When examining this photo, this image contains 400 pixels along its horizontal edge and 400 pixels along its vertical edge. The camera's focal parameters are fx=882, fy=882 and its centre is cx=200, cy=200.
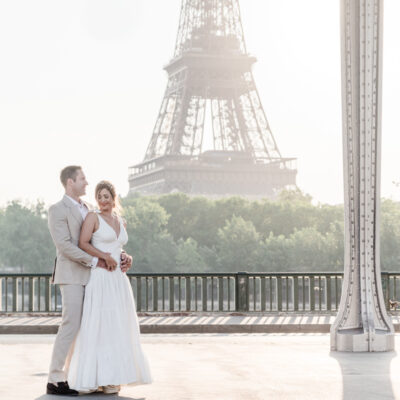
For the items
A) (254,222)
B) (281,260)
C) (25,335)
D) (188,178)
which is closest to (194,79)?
(188,178)

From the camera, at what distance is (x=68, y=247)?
6945 millimetres

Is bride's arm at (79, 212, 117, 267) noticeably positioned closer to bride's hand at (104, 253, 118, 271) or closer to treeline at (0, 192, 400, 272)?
bride's hand at (104, 253, 118, 271)

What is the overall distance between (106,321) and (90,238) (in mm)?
678

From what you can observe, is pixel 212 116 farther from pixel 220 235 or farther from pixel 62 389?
pixel 62 389

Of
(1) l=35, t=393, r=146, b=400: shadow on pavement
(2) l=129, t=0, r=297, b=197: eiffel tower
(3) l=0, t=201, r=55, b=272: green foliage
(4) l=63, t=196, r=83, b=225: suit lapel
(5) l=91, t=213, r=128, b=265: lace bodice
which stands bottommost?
(1) l=35, t=393, r=146, b=400: shadow on pavement

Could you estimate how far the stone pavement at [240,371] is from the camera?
7.09 metres

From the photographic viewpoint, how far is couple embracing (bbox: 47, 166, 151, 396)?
269 inches

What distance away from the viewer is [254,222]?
70.6 meters

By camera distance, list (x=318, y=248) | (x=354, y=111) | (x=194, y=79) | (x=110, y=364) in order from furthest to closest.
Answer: (x=194, y=79)
(x=318, y=248)
(x=354, y=111)
(x=110, y=364)

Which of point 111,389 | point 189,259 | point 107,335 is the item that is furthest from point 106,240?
point 189,259

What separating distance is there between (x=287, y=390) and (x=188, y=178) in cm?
7423

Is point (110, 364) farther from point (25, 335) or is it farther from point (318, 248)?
point (318, 248)

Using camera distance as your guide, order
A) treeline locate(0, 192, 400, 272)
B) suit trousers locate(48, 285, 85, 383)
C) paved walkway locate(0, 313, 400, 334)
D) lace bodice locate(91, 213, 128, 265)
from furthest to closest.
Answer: treeline locate(0, 192, 400, 272), paved walkway locate(0, 313, 400, 334), lace bodice locate(91, 213, 128, 265), suit trousers locate(48, 285, 85, 383)

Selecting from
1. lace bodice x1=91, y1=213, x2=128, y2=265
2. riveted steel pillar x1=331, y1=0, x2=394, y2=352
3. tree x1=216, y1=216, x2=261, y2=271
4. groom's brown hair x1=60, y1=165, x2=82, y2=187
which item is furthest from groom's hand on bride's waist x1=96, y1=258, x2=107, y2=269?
tree x1=216, y1=216, x2=261, y2=271
